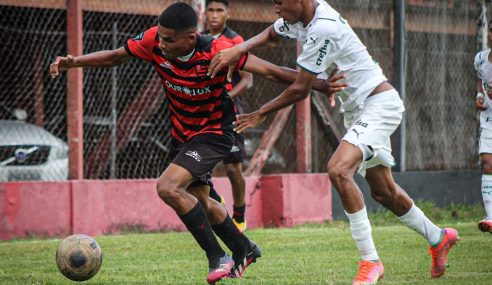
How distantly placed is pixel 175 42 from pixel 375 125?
1.50 meters

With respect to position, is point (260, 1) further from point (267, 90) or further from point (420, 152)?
point (420, 152)

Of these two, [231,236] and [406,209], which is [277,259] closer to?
[231,236]

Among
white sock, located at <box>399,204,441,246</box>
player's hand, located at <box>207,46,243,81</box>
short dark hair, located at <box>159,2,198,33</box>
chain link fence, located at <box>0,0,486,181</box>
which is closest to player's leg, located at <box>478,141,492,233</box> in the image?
chain link fence, located at <box>0,0,486,181</box>

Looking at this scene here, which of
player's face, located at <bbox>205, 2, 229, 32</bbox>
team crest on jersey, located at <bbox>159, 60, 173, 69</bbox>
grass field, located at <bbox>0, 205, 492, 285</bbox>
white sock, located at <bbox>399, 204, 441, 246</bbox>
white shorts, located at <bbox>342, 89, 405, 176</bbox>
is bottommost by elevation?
grass field, located at <bbox>0, 205, 492, 285</bbox>

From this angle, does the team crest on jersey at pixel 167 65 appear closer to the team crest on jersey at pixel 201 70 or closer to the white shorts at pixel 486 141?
the team crest on jersey at pixel 201 70

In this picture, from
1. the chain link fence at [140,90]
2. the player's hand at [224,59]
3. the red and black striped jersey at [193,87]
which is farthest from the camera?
the chain link fence at [140,90]

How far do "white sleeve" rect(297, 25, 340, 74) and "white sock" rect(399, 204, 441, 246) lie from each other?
1.33 metres

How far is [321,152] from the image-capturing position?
14305 millimetres

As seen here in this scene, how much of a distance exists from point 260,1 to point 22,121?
3.61m

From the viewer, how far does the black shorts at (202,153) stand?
7121 mm

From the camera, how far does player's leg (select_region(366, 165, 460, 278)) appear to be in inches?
288

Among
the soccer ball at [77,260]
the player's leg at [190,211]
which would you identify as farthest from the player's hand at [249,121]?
the soccer ball at [77,260]

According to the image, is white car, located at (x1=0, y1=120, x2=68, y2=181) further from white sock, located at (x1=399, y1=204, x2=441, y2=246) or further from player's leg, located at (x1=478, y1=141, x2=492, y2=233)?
white sock, located at (x1=399, y1=204, x2=441, y2=246)

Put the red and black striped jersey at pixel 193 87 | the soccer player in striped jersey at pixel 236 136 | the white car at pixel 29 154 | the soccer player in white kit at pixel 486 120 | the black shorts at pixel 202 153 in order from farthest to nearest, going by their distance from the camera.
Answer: the white car at pixel 29 154 < the soccer player in striped jersey at pixel 236 136 < the soccer player in white kit at pixel 486 120 < the red and black striped jersey at pixel 193 87 < the black shorts at pixel 202 153
